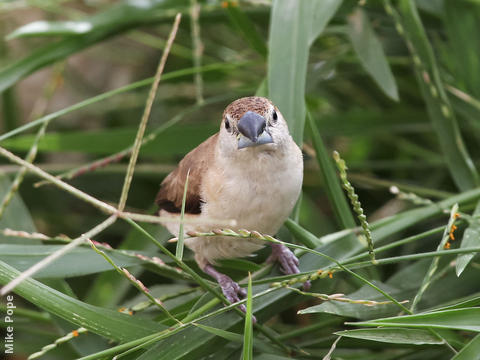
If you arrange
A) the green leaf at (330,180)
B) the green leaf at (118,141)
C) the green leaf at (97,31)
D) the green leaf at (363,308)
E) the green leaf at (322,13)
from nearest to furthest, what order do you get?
the green leaf at (363,308), the green leaf at (330,180), the green leaf at (322,13), the green leaf at (97,31), the green leaf at (118,141)

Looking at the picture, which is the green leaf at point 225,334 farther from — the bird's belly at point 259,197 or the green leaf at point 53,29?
the green leaf at point 53,29

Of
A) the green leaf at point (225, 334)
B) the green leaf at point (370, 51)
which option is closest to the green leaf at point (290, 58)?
the green leaf at point (370, 51)

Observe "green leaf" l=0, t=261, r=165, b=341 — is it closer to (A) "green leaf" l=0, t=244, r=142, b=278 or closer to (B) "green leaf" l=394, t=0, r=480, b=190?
(A) "green leaf" l=0, t=244, r=142, b=278

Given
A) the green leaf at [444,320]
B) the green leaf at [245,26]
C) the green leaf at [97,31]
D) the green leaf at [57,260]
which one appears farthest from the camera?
the green leaf at [97,31]

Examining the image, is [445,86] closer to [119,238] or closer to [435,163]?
[435,163]

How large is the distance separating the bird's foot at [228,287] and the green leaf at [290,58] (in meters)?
0.42

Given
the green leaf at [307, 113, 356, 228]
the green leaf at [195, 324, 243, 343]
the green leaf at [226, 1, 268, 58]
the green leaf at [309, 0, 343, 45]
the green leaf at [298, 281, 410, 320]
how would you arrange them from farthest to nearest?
the green leaf at [226, 1, 268, 58] < the green leaf at [309, 0, 343, 45] < the green leaf at [307, 113, 356, 228] < the green leaf at [298, 281, 410, 320] < the green leaf at [195, 324, 243, 343]

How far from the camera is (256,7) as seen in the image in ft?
7.25

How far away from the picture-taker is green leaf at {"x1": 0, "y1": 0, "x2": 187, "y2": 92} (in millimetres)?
2023

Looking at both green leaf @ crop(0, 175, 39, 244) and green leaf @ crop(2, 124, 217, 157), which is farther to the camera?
green leaf @ crop(2, 124, 217, 157)

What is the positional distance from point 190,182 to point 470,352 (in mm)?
754

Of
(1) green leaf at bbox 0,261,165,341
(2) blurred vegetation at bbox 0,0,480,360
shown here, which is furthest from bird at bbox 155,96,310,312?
(1) green leaf at bbox 0,261,165,341

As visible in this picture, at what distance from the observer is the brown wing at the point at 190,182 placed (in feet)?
5.05

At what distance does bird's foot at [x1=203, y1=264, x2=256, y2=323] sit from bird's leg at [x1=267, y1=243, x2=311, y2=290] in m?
0.11
